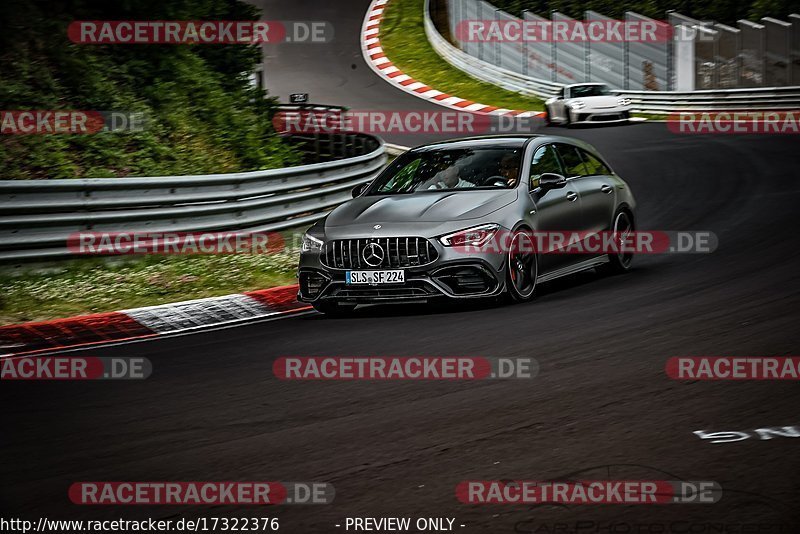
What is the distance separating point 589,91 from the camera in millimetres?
30812

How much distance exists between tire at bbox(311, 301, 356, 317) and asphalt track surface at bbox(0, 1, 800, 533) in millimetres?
167

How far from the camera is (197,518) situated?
15.8 ft

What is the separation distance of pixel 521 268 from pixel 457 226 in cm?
76

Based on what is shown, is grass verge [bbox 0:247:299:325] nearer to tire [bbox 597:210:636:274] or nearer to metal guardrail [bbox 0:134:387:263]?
metal guardrail [bbox 0:134:387:263]

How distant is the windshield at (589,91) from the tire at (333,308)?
20.9 meters

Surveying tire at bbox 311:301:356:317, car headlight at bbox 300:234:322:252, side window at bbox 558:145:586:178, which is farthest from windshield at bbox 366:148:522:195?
tire at bbox 311:301:356:317

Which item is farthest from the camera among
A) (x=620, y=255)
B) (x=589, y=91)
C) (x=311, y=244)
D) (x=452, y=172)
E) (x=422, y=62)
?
(x=422, y=62)

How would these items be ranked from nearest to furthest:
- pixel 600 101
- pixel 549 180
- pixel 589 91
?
pixel 549 180 < pixel 600 101 < pixel 589 91

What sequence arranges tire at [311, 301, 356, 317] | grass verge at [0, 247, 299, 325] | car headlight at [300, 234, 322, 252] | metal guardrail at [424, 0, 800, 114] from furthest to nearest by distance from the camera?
metal guardrail at [424, 0, 800, 114] < grass verge at [0, 247, 299, 325] < tire at [311, 301, 356, 317] < car headlight at [300, 234, 322, 252]

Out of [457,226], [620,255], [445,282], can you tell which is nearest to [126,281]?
[445,282]

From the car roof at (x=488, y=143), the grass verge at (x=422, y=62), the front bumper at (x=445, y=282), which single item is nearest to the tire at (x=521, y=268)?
the front bumper at (x=445, y=282)

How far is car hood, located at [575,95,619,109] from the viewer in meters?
30.3

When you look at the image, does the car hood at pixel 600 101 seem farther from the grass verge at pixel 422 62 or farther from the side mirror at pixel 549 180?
the side mirror at pixel 549 180

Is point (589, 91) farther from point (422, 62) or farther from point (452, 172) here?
point (452, 172)
